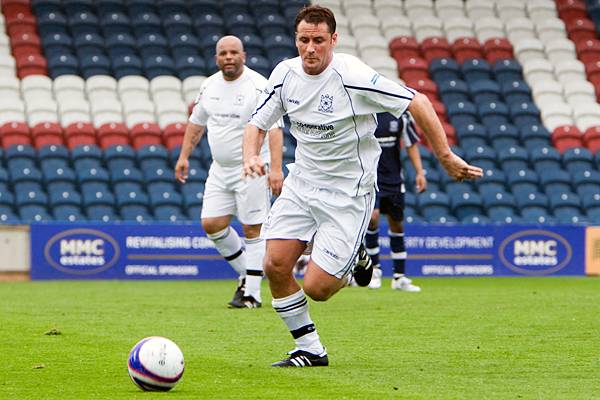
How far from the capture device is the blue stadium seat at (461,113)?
835 inches

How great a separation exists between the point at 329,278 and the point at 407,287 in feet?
22.3

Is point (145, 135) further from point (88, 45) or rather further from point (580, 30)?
point (580, 30)

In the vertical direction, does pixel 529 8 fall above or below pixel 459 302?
above

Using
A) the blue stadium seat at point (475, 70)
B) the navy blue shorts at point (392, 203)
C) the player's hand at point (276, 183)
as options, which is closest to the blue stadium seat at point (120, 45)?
the blue stadium seat at point (475, 70)

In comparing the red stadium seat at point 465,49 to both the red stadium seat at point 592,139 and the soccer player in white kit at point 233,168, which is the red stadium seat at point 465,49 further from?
the soccer player in white kit at point 233,168

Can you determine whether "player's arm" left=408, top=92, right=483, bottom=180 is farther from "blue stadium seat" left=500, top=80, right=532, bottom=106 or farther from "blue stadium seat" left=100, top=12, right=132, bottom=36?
"blue stadium seat" left=100, top=12, right=132, bottom=36

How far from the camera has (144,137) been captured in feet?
64.9

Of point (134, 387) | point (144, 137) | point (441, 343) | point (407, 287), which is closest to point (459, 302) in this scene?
point (407, 287)

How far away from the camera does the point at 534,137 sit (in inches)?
833

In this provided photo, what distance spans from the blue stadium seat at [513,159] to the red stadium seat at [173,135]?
17.3 feet

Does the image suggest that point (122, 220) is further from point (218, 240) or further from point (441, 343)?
point (441, 343)

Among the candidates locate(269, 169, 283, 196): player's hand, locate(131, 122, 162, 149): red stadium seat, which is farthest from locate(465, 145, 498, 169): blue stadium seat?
locate(269, 169, 283, 196): player's hand

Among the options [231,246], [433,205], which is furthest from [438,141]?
[433,205]

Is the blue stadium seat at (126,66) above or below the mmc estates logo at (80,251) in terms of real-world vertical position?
above
